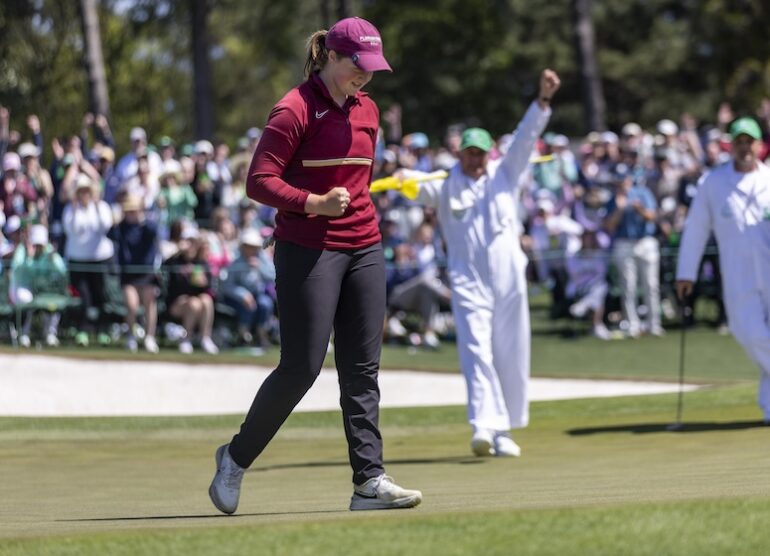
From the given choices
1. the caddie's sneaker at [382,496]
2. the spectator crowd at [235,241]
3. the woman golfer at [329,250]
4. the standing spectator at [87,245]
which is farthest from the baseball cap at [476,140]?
the standing spectator at [87,245]

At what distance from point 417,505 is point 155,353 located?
11.3 metres

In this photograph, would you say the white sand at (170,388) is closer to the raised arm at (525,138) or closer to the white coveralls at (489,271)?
the white coveralls at (489,271)

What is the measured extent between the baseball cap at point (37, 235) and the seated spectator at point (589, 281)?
6469mm

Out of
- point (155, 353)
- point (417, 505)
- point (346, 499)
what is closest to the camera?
point (417, 505)

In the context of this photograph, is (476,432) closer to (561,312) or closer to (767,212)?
(767,212)

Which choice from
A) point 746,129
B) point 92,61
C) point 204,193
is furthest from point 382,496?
point 92,61

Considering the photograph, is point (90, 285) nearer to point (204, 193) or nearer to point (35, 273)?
point (35, 273)

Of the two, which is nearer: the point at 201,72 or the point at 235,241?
the point at 235,241

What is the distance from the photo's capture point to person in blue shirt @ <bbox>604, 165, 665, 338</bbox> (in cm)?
2017

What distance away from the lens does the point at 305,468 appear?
10227 mm

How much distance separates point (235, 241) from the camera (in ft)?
65.4

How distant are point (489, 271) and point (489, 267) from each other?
0.03 meters

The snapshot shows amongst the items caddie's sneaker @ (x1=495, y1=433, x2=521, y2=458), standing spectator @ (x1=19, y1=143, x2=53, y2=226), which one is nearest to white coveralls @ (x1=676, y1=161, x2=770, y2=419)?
caddie's sneaker @ (x1=495, y1=433, x2=521, y2=458)

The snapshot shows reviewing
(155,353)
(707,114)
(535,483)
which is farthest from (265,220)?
(707,114)
